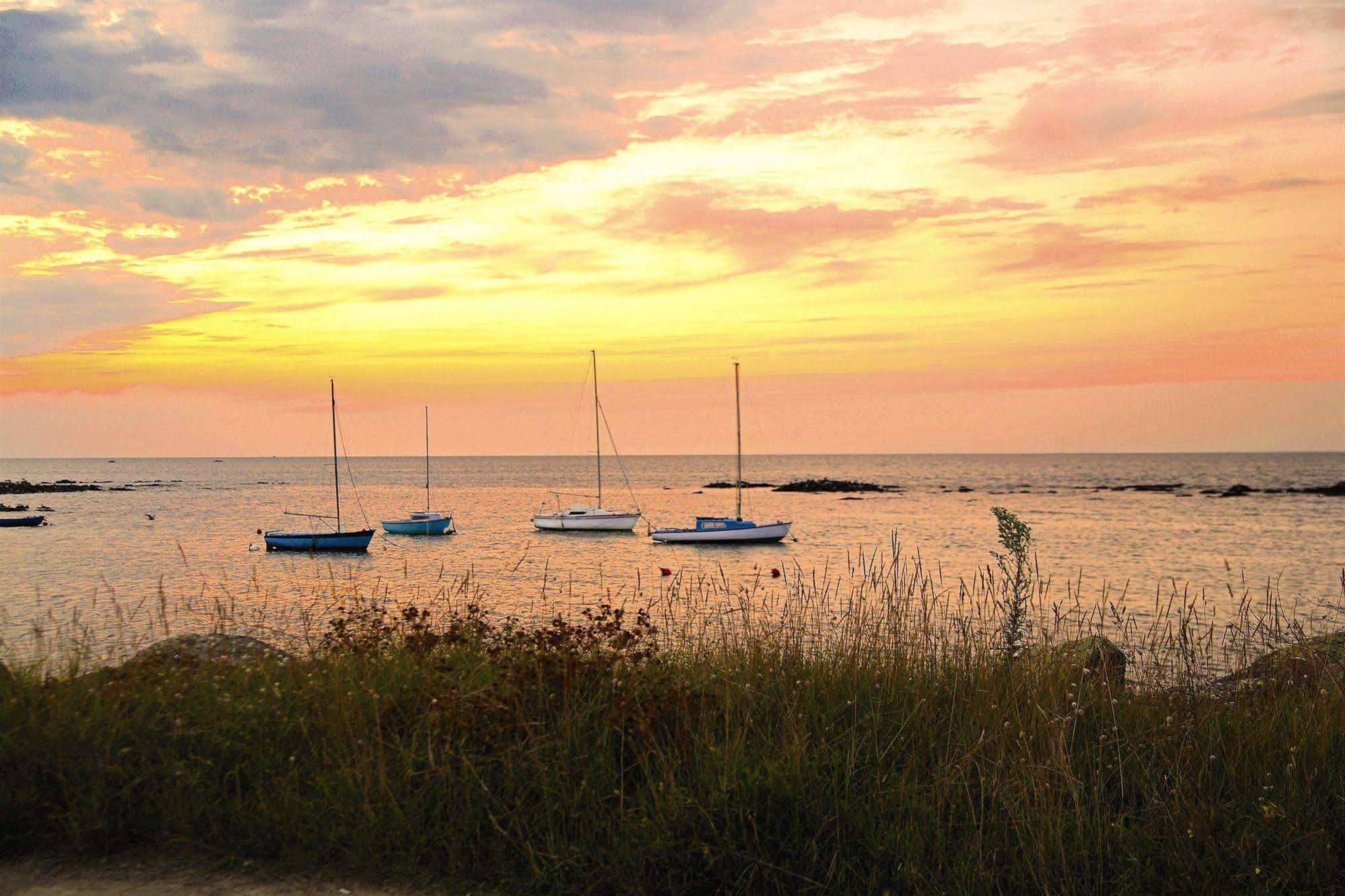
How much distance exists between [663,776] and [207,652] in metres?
4.33

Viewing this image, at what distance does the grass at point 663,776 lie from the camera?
4871 millimetres

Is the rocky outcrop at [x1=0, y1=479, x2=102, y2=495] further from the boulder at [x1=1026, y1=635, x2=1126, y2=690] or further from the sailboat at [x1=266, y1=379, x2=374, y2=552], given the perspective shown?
the boulder at [x1=1026, y1=635, x2=1126, y2=690]

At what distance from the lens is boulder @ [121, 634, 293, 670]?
22.7 ft

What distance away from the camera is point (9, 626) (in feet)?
70.9

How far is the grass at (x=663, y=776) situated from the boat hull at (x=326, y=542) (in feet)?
161

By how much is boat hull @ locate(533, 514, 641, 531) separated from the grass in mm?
61889

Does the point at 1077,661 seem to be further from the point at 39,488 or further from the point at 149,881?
the point at 39,488

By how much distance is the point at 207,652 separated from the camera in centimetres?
751

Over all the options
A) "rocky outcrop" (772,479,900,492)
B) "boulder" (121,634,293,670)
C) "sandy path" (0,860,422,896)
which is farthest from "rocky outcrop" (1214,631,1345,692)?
"rocky outcrop" (772,479,900,492)

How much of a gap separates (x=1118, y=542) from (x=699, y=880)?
55298 mm

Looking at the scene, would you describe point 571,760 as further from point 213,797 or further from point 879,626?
point 879,626

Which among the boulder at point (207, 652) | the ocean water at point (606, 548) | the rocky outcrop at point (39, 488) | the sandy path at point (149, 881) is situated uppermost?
the boulder at point (207, 652)

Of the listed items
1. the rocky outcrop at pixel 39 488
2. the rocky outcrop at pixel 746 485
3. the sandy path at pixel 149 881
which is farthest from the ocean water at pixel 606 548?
the rocky outcrop at pixel 746 485

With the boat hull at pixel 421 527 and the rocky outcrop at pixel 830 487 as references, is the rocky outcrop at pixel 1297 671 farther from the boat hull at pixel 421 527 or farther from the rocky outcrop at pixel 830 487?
the rocky outcrop at pixel 830 487
